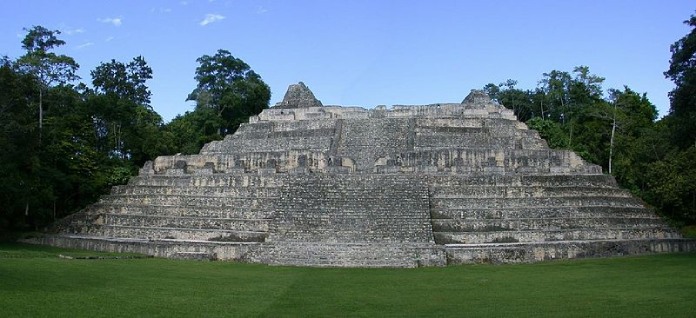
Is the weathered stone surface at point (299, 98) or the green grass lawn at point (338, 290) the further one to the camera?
the weathered stone surface at point (299, 98)

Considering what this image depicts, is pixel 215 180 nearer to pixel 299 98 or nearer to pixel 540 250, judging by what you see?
pixel 299 98

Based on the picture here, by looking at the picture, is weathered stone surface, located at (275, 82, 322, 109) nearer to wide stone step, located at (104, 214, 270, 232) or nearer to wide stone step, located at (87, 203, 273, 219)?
wide stone step, located at (87, 203, 273, 219)

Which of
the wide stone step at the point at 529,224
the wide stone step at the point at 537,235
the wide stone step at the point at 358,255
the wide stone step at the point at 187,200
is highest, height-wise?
the wide stone step at the point at 187,200

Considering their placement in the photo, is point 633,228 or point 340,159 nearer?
point 633,228

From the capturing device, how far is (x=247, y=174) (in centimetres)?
2559

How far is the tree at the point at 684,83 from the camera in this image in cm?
2089

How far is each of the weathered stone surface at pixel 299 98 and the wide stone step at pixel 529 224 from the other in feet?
53.0

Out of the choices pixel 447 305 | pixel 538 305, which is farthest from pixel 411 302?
pixel 538 305

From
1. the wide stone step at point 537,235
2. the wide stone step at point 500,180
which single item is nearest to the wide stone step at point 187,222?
the wide stone step at point 537,235

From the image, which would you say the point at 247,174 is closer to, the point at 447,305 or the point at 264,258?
the point at 264,258

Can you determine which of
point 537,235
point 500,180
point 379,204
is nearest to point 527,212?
point 537,235

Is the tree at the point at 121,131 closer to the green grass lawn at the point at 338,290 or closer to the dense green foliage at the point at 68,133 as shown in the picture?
the dense green foliage at the point at 68,133

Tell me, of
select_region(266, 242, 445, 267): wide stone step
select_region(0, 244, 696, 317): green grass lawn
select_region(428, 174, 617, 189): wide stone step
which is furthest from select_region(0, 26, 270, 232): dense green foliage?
select_region(428, 174, 617, 189): wide stone step

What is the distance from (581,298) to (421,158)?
44.7 feet
